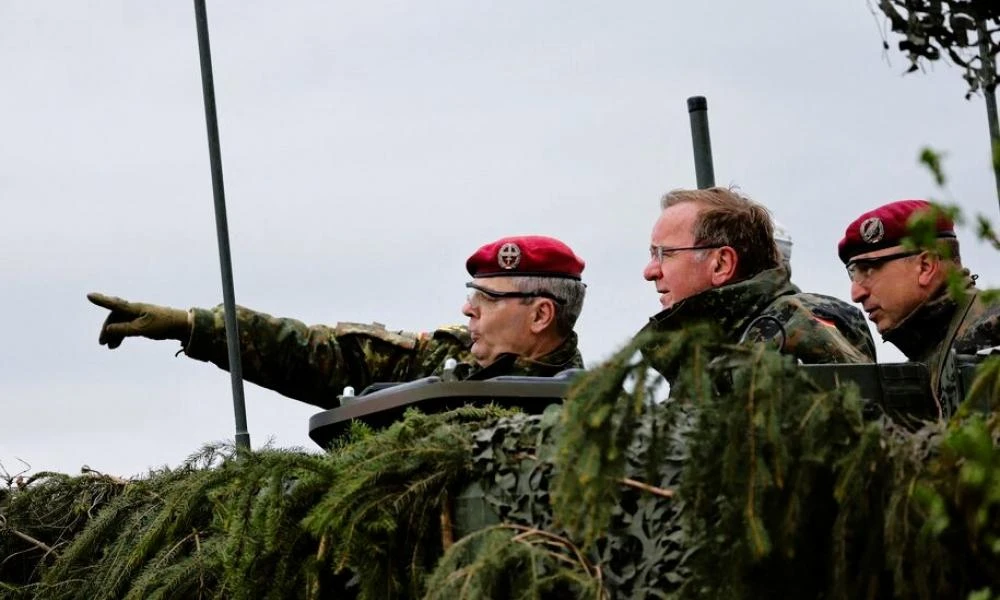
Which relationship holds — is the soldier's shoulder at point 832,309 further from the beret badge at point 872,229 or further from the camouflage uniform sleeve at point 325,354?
the camouflage uniform sleeve at point 325,354

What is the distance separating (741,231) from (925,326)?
1.40 m

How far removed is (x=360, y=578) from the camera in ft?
16.6

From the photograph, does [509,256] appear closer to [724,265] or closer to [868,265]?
[724,265]

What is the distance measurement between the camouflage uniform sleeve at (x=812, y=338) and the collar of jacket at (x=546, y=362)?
1.07 meters

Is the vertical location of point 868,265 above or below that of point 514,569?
above

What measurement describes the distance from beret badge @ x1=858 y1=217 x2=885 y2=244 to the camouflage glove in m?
2.69

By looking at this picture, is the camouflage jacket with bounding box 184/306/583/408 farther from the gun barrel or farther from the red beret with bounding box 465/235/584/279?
the gun barrel

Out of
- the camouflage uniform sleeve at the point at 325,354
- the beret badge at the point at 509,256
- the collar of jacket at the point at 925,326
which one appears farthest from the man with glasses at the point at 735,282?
the camouflage uniform sleeve at the point at 325,354

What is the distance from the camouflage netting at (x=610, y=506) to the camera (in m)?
3.85

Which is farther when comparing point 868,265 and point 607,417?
point 868,265

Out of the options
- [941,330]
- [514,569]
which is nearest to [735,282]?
[941,330]

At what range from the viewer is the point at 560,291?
8094mm

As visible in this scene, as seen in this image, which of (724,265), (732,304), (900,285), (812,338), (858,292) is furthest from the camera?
(858,292)

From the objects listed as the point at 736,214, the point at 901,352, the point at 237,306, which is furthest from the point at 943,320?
the point at 237,306
